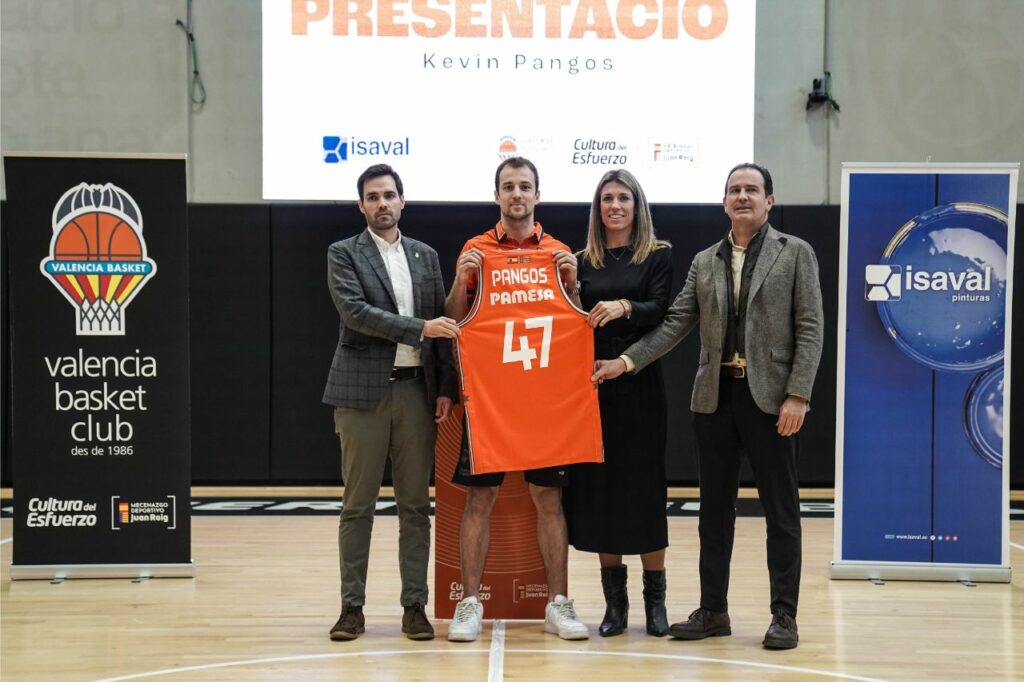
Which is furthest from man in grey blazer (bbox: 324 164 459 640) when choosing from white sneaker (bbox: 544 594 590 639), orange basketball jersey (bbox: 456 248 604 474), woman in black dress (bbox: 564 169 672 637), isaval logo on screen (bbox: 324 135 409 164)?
isaval logo on screen (bbox: 324 135 409 164)

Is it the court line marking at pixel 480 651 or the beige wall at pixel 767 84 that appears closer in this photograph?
the court line marking at pixel 480 651

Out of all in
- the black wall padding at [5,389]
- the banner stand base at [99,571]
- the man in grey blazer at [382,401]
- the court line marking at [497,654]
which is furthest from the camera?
the black wall padding at [5,389]

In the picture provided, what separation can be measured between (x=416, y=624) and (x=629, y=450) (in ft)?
3.16

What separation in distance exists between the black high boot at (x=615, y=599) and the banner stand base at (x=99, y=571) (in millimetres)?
2108

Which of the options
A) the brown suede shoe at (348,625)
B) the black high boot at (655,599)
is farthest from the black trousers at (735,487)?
the brown suede shoe at (348,625)

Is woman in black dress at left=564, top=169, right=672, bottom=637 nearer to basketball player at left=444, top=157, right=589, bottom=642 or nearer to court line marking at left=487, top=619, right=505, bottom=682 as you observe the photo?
basketball player at left=444, top=157, right=589, bottom=642

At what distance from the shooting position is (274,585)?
464cm

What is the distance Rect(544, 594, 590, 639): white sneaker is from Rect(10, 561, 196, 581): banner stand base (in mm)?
1943

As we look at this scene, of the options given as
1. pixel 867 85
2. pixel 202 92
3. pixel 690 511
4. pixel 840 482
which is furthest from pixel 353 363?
pixel 867 85

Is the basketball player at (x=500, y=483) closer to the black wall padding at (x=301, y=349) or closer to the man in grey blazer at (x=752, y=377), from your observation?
the man in grey blazer at (x=752, y=377)

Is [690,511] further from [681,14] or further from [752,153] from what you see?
[681,14]

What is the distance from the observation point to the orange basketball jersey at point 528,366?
3598 millimetres

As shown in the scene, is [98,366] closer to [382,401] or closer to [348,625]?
[382,401]

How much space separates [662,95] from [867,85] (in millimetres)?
1695
